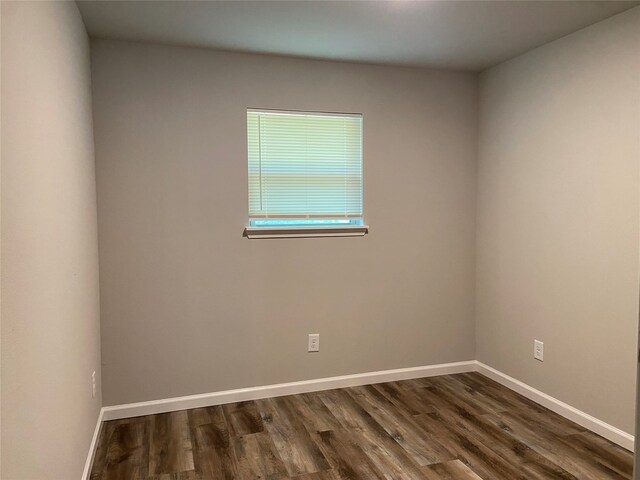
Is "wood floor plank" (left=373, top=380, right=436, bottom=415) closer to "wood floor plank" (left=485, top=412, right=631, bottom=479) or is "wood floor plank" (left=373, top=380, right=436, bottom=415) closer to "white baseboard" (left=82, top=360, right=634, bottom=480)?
"white baseboard" (left=82, top=360, right=634, bottom=480)

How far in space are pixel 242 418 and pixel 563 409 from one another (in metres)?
2.04

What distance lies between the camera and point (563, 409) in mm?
2936

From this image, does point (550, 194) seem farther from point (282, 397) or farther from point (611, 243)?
point (282, 397)

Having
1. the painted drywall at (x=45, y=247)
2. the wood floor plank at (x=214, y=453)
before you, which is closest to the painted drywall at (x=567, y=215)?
the wood floor plank at (x=214, y=453)

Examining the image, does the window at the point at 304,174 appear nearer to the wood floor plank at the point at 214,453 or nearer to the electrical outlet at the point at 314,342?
the electrical outlet at the point at 314,342

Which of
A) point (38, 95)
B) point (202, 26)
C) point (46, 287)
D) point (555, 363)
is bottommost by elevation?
point (555, 363)

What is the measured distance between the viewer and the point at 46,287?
63.1 inches

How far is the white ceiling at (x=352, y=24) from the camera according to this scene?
2352mm

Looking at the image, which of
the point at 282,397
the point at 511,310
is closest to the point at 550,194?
the point at 511,310

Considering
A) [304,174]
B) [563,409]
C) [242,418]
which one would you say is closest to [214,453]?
[242,418]

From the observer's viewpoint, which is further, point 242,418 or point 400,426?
point 242,418

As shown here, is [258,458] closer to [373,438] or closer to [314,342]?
[373,438]

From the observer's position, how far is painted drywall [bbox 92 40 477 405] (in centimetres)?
293

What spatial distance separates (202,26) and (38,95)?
1284mm
